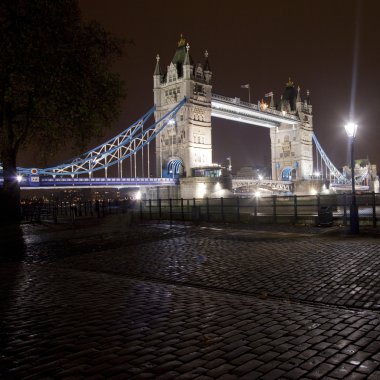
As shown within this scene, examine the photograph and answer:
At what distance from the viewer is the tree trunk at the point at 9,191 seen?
19.7 m

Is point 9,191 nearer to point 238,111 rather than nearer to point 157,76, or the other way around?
point 157,76

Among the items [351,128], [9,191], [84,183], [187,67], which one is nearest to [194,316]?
[351,128]

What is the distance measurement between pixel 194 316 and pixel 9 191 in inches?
668

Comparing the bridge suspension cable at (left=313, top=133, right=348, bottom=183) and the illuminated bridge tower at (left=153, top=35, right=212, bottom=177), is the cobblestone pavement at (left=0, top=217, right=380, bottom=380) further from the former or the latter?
the bridge suspension cable at (left=313, top=133, right=348, bottom=183)

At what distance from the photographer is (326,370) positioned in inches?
141

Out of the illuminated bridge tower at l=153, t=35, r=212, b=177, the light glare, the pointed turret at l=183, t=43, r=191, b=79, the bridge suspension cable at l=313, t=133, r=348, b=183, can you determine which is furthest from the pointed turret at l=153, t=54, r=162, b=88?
the light glare

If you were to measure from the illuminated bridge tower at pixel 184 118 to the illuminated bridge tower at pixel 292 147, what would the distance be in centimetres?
3674

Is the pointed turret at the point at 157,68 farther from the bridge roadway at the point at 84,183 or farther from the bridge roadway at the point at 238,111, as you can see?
the bridge roadway at the point at 84,183

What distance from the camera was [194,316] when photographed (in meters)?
5.22

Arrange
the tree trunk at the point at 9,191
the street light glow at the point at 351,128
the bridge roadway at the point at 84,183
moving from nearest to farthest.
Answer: the street light glow at the point at 351,128, the tree trunk at the point at 9,191, the bridge roadway at the point at 84,183

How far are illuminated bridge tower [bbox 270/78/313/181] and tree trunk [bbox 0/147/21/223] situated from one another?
91629 millimetres

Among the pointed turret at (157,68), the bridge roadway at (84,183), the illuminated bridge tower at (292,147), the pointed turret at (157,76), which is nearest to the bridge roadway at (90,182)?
the bridge roadway at (84,183)

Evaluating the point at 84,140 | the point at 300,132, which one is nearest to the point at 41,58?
the point at 84,140

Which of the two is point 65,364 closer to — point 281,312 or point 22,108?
point 281,312
